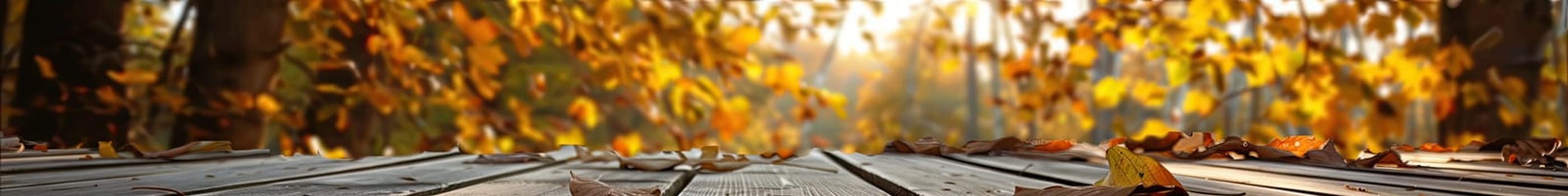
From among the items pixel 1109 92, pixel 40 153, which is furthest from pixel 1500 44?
pixel 40 153

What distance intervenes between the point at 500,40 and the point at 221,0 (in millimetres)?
2935

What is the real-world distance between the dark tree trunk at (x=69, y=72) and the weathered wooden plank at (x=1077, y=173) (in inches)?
100

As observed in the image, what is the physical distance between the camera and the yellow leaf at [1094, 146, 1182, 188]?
0.59 m

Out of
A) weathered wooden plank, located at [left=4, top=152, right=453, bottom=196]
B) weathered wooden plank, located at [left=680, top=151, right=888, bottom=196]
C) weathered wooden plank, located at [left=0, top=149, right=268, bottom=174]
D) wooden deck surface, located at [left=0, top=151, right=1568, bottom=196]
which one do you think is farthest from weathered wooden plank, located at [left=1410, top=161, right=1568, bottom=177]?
weathered wooden plank, located at [left=0, top=149, right=268, bottom=174]

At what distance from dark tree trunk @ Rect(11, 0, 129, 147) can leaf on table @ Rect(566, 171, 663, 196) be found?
2.60 metres

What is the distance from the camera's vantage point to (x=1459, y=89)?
103 inches

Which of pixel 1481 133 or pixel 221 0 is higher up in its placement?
pixel 221 0

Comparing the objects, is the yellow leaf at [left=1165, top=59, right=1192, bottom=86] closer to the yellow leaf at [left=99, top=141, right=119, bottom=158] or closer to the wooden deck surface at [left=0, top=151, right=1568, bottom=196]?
the wooden deck surface at [left=0, top=151, right=1568, bottom=196]

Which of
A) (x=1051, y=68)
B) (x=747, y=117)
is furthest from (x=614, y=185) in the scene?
(x=1051, y=68)

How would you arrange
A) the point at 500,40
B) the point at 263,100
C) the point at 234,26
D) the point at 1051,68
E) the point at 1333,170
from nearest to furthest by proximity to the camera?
the point at 1333,170
the point at 234,26
the point at 263,100
the point at 1051,68
the point at 500,40

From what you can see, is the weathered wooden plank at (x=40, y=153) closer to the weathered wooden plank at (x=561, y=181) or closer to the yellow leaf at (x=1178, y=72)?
the weathered wooden plank at (x=561, y=181)

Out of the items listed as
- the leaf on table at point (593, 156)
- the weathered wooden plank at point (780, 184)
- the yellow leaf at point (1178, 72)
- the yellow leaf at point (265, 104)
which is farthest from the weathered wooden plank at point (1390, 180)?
the yellow leaf at point (265, 104)

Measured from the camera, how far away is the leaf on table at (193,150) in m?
1.13

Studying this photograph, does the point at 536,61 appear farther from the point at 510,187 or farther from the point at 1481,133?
the point at 510,187
